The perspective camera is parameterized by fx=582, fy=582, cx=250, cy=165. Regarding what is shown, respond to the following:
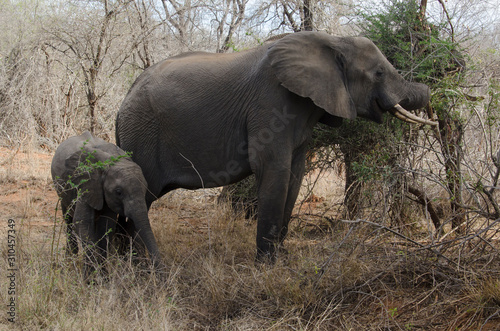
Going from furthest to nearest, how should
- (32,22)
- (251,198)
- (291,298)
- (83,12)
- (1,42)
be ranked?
(1,42)
(32,22)
(83,12)
(251,198)
(291,298)

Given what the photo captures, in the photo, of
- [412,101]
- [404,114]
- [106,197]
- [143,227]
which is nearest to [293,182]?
[404,114]

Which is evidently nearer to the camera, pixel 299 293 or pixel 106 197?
pixel 299 293

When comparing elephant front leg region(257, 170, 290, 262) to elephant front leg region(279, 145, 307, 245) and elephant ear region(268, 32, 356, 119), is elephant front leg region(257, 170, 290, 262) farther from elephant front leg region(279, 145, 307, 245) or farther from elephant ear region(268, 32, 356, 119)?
elephant ear region(268, 32, 356, 119)

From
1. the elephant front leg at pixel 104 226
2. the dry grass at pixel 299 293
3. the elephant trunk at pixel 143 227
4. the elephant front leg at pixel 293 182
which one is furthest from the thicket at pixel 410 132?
the elephant front leg at pixel 104 226

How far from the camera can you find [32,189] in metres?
8.62

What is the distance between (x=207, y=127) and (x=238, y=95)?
43 cm

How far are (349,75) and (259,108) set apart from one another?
2.85ft

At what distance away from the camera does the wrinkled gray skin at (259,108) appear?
16.6ft

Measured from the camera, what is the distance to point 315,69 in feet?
16.7

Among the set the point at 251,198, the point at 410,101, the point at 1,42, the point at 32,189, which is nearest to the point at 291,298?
the point at 410,101

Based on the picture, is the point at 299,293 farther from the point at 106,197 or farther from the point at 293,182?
the point at 106,197

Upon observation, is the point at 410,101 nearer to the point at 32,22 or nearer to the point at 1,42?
the point at 32,22

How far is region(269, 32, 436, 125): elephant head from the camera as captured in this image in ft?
16.6

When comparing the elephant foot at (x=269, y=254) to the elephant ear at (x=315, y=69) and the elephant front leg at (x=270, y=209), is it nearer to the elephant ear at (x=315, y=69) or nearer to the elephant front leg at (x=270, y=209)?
the elephant front leg at (x=270, y=209)
